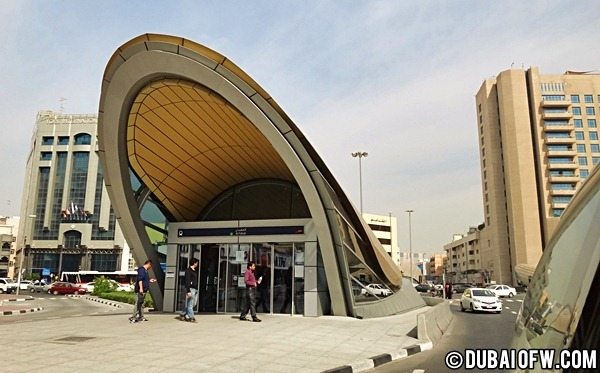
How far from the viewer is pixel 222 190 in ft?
64.1

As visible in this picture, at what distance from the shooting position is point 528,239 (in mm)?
74812

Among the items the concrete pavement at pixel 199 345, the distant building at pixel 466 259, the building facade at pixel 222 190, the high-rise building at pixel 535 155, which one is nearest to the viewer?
the concrete pavement at pixel 199 345

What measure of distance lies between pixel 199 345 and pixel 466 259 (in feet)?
342

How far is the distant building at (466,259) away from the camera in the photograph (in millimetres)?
96312

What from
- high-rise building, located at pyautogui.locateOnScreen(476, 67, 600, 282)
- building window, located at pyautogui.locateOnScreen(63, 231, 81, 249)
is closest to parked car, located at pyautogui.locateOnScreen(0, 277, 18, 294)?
building window, located at pyautogui.locateOnScreen(63, 231, 81, 249)

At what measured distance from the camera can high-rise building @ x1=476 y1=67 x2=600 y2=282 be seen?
249 ft

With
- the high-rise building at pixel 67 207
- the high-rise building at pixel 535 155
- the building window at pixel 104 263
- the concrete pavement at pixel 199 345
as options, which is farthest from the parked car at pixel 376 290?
the building window at pixel 104 263

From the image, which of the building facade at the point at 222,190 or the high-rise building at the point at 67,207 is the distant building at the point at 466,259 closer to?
the high-rise building at the point at 67,207

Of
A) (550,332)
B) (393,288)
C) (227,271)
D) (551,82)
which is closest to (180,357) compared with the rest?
(550,332)

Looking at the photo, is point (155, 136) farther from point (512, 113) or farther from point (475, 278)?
point (475, 278)

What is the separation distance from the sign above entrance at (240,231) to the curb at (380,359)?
662 centimetres

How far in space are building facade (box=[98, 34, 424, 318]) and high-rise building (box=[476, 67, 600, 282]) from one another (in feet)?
218

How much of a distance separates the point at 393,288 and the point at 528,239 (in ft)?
213

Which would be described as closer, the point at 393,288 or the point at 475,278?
the point at 393,288
